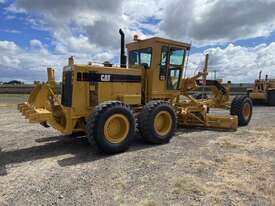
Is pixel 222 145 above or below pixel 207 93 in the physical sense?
below

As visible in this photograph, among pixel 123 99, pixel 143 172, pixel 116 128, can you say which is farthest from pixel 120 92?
pixel 143 172

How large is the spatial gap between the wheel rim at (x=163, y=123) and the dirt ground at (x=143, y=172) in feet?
1.46

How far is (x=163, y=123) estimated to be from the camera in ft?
30.5

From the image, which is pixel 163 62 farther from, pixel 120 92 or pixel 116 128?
pixel 116 128

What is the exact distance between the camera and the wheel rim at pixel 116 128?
25.8 ft

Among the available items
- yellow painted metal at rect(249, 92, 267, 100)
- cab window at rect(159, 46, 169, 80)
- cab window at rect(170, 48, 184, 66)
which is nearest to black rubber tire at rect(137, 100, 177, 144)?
cab window at rect(159, 46, 169, 80)

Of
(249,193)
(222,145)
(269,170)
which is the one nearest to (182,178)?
(249,193)

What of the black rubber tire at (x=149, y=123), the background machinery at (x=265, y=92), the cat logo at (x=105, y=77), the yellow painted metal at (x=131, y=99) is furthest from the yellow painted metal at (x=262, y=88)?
the cat logo at (x=105, y=77)

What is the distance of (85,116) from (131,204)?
4158 mm

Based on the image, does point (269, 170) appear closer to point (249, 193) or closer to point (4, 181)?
point (249, 193)

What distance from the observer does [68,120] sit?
27.2 feet

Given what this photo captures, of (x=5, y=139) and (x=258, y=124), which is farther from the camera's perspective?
(x=258, y=124)

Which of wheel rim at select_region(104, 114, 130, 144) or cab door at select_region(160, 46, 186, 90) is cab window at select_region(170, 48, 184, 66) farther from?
wheel rim at select_region(104, 114, 130, 144)

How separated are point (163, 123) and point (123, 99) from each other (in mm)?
1316
